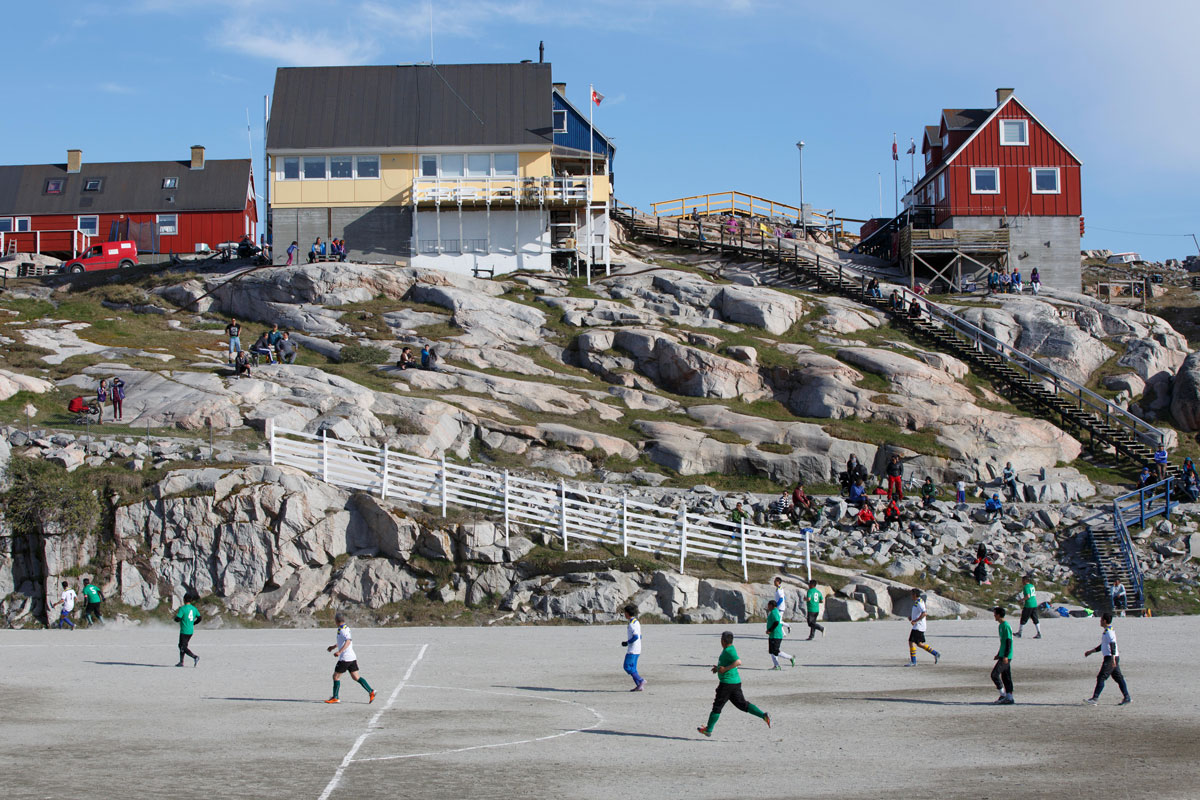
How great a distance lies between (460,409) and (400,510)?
7972 mm

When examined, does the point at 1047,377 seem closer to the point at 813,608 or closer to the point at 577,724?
the point at 813,608

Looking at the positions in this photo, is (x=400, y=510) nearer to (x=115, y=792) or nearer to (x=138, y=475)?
(x=138, y=475)

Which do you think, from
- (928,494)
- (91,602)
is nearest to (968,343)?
(928,494)

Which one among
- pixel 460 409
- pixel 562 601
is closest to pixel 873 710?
pixel 562 601

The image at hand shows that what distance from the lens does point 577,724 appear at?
565 inches

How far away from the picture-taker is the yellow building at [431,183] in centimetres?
5094

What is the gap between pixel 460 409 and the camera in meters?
34.2

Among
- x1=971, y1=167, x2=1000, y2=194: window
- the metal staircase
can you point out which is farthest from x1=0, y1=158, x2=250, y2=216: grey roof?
x1=971, y1=167, x2=1000, y2=194: window

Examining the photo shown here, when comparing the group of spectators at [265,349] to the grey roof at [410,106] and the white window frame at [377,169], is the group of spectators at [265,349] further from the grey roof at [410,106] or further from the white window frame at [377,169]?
the grey roof at [410,106]

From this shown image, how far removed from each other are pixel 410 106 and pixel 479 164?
474 cm

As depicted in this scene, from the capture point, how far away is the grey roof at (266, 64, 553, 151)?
51812mm

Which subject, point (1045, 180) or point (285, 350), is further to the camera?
point (1045, 180)

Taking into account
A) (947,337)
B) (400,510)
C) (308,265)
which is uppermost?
(308,265)

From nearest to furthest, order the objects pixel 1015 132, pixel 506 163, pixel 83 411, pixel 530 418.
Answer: pixel 83 411 → pixel 530 418 → pixel 506 163 → pixel 1015 132
